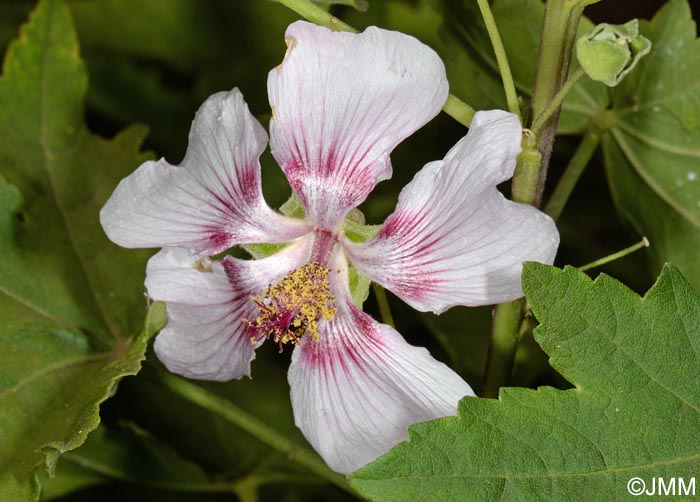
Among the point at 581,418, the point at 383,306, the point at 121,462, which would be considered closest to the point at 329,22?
the point at 383,306

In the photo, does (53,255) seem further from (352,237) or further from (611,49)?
(611,49)

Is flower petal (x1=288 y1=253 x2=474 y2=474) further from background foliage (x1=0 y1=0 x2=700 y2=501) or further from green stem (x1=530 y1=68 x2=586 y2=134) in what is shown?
green stem (x1=530 y1=68 x2=586 y2=134)

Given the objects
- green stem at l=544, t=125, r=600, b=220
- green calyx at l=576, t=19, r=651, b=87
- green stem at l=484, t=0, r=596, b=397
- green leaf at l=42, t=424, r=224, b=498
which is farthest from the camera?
green leaf at l=42, t=424, r=224, b=498

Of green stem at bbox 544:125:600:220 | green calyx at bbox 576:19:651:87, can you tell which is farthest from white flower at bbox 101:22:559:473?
green stem at bbox 544:125:600:220

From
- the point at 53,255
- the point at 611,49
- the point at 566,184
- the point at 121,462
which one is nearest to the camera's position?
the point at 611,49

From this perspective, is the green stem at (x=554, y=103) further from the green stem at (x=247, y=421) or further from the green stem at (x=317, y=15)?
the green stem at (x=247, y=421)

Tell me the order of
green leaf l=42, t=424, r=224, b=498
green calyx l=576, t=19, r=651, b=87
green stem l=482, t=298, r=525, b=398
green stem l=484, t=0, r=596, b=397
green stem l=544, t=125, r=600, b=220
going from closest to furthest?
green calyx l=576, t=19, r=651, b=87 < green stem l=484, t=0, r=596, b=397 < green stem l=482, t=298, r=525, b=398 < green stem l=544, t=125, r=600, b=220 < green leaf l=42, t=424, r=224, b=498
